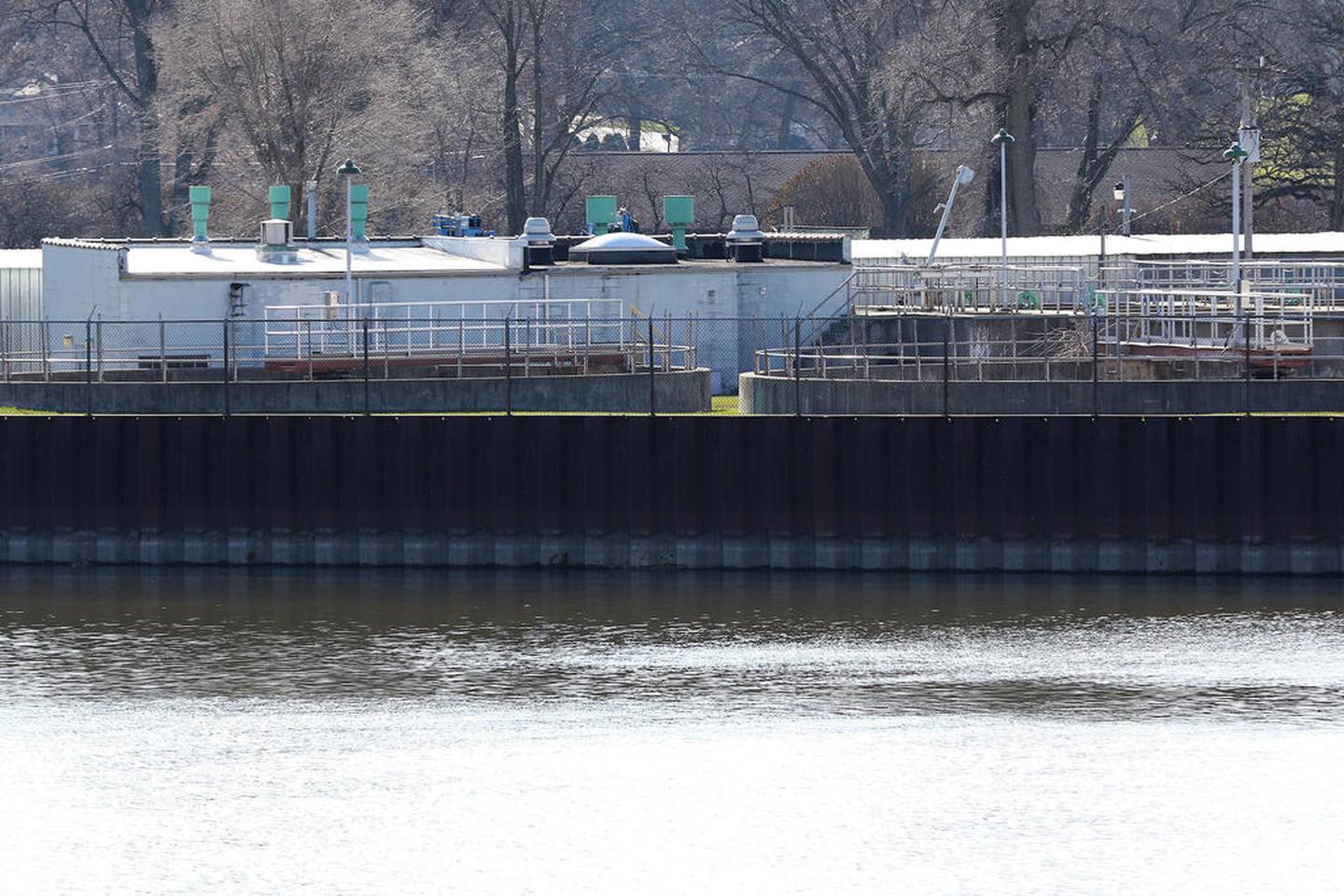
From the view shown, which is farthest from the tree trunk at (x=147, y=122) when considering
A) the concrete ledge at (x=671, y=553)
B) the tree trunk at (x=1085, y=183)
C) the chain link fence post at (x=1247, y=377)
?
the chain link fence post at (x=1247, y=377)

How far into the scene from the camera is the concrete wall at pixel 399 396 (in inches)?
1932

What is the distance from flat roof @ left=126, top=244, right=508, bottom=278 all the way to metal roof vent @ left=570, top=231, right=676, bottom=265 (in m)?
2.37

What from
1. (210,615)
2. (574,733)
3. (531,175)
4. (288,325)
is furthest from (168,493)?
(531,175)

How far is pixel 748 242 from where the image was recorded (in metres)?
62.1

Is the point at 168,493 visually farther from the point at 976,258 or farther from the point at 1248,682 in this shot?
the point at 976,258

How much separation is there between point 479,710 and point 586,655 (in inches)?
151

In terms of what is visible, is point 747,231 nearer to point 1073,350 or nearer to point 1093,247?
point 1073,350

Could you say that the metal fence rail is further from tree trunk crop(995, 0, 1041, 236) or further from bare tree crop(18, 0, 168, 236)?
bare tree crop(18, 0, 168, 236)

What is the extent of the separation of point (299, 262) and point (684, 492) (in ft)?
63.5

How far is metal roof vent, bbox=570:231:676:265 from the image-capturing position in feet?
195

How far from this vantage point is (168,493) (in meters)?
44.8

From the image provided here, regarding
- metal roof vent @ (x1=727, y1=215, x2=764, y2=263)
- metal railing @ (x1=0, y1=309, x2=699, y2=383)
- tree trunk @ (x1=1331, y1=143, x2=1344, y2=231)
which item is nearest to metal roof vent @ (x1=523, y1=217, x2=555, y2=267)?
metal railing @ (x1=0, y1=309, x2=699, y2=383)

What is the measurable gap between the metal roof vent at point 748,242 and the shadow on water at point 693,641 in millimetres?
20141

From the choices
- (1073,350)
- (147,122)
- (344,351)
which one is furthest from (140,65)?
(1073,350)
